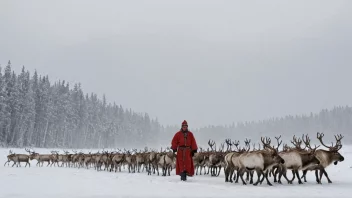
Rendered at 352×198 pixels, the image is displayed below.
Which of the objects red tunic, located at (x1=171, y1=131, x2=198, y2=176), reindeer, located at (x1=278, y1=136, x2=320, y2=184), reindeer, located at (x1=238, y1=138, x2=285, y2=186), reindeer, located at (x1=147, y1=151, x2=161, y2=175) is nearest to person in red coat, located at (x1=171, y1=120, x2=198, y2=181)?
red tunic, located at (x1=171, y1=131, x2=198, y2=176)

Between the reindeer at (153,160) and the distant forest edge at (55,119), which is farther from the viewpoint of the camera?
the distant forest edge at (55,119)

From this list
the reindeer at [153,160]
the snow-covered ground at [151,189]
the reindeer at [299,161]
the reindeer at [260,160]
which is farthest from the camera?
the reindeer at [153,160]

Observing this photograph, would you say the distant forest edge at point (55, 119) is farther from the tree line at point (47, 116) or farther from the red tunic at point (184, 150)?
the red tunic at point (184, 150)

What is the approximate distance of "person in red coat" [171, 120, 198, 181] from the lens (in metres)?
13.8

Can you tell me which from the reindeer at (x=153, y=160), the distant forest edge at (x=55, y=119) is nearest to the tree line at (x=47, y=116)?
the distant forest edge at (x=55, y=119)

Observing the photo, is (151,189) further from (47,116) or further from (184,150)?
(47,116)

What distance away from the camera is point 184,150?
1413 cm

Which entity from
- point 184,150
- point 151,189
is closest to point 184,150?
point 184,150

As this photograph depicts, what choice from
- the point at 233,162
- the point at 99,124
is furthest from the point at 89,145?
the point at 233,162

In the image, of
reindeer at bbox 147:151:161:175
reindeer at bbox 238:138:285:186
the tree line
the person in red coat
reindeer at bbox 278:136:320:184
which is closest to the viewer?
reindeer at bbox 238:138:285:186

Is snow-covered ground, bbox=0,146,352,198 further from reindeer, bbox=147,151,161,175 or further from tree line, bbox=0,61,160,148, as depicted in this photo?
tree line, bbox=0,61,160,148

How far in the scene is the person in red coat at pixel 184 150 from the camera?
45.3ft

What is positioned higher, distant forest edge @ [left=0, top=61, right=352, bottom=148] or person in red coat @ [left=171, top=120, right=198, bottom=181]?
distant forest edge @ [left=0, top=61, right=352, bottom=148]

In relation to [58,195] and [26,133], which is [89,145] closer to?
[26,133]
